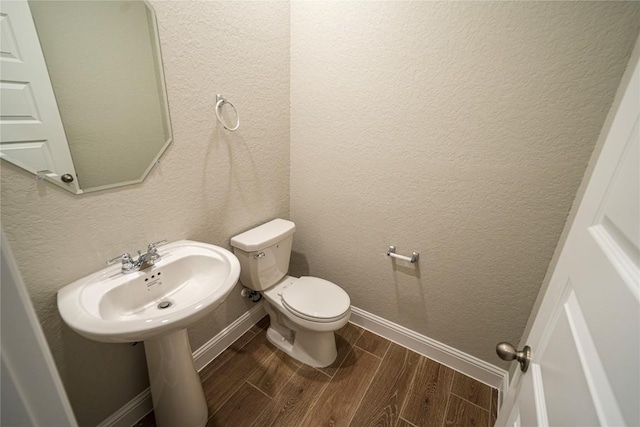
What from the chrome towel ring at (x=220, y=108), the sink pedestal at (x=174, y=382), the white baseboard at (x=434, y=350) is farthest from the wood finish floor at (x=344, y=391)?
the chrome towel ring at (x=220, y=108)

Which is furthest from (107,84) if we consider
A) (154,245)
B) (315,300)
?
(315,300)

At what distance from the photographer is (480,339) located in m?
1.43

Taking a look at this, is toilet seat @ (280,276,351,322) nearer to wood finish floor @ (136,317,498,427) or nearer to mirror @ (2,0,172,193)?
wood finish floor @ (136,317,498,427)

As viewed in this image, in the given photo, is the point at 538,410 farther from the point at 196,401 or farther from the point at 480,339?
the point at 196,401

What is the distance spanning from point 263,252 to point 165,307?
545mm

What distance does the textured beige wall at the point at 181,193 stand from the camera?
871 millimetres

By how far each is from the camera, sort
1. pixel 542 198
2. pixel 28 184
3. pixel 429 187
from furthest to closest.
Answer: pixel 429 187 → pixel 542 198 → pixel 28 184

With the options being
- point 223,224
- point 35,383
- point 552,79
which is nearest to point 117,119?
point 223,224

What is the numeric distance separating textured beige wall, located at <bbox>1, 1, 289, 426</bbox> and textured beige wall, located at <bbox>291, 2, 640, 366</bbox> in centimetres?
25

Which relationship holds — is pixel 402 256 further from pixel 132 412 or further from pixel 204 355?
pixel 132 412

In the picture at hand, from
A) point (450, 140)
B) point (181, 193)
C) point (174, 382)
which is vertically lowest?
point (174, 382)

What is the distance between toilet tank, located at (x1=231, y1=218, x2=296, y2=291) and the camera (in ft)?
4.77

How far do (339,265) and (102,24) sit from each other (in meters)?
1.59

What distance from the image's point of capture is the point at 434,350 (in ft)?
5.20
